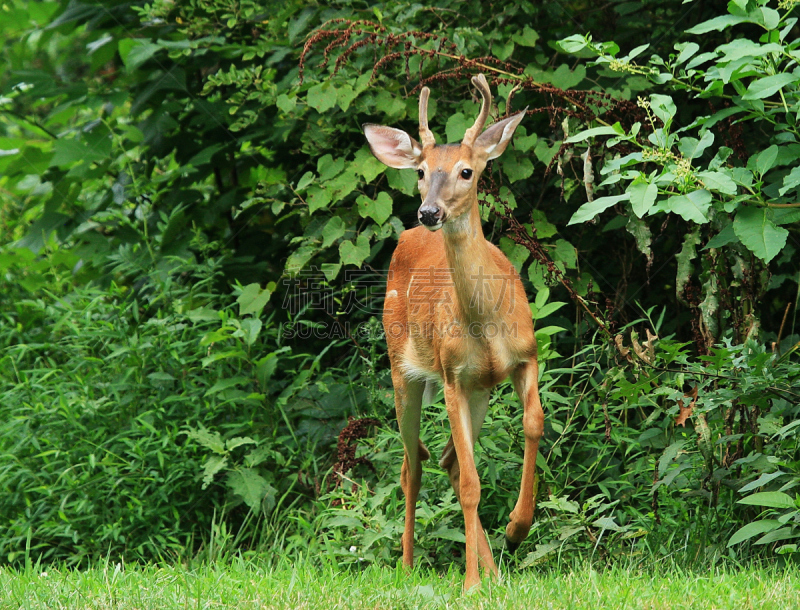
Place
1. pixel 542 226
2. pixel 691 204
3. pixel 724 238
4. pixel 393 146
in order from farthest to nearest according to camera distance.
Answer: pixel 542 226 < pixel 393 146 < pixel 724 238 < pixel 691 204

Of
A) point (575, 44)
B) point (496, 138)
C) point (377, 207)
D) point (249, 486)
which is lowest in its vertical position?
point (249, 486)

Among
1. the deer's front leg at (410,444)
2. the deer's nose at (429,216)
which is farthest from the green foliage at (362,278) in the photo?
the deer's nose at (429,216)

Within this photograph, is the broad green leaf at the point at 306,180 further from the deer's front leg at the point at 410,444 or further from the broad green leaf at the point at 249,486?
the broad green leaf at the point at 249,486

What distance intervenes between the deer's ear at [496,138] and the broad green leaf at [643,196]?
2.48 ft

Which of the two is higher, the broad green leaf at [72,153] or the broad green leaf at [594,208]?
the broad green leaf at [594,208]

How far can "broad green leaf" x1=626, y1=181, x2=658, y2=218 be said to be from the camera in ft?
11.9

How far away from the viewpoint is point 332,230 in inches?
232

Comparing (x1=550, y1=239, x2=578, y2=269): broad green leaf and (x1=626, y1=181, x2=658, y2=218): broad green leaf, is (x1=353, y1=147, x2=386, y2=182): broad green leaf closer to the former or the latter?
(x1=550, y1=239, x2=578, y2=269): broad green leaf

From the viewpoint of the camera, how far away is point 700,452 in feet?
14.6

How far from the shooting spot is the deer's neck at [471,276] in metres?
4.18

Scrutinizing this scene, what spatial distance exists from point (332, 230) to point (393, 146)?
1.51m

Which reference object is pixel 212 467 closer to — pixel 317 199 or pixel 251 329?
pixel 251 329

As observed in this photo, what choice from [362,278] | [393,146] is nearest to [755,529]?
[393,146]

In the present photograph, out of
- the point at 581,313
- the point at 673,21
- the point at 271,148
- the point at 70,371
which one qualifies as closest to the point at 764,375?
the point at 581,313
